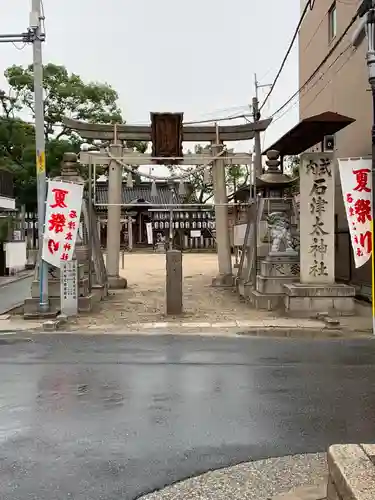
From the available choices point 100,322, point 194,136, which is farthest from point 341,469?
point 194,136

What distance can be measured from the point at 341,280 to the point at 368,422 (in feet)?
43.8

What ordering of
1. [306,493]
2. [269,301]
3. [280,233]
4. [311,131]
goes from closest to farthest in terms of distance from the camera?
[306,493], [269,301], [280,233], [311,131]

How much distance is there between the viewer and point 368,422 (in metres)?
5.81

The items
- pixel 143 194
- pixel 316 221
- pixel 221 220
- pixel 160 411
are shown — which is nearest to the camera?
pixel 160 411

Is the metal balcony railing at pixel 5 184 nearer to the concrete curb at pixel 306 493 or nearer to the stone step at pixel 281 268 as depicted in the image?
the stone step at pixel 281 268

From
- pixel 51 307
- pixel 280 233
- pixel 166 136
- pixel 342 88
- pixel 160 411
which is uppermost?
pixel 342 88

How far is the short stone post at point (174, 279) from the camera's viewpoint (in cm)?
1410

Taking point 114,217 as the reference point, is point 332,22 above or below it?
above

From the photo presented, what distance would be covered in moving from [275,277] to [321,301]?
5.39 ft

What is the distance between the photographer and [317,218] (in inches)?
558

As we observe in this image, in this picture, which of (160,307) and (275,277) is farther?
(160,307)

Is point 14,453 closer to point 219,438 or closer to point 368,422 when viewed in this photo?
point 219,438

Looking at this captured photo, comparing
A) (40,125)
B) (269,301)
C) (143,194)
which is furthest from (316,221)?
(143,194)

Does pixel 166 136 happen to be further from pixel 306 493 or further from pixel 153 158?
pixel 306 493
